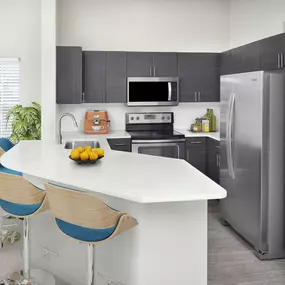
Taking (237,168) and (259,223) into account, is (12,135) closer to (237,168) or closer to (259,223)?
(237,168)

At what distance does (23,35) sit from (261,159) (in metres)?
3.83

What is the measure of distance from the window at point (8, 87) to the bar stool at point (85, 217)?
379cm

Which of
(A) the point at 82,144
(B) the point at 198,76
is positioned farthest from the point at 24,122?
(B) the point at 198,76

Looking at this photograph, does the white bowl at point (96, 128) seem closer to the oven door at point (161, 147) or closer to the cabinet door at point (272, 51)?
the oven door at point (161, 147)

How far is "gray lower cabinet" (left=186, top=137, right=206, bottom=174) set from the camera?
213 inches

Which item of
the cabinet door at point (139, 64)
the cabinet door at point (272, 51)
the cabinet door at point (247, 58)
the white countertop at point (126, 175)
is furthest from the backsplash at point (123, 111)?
the white countertop at point (126, 175)

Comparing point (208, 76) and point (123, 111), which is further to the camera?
point (123, 111)

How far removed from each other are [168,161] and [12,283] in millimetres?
1528

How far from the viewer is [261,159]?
3535 millimetres

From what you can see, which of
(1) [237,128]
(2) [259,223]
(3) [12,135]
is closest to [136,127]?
(3) [12,135]

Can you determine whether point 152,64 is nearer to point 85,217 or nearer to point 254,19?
point 254,19

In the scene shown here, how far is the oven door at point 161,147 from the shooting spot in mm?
5219

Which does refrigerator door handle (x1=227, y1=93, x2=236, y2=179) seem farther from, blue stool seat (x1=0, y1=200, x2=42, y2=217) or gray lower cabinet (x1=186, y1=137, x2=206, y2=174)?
blue stool seat (x1=0, y1=200, x2=42, y2=217)

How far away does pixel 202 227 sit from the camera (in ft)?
8.13
